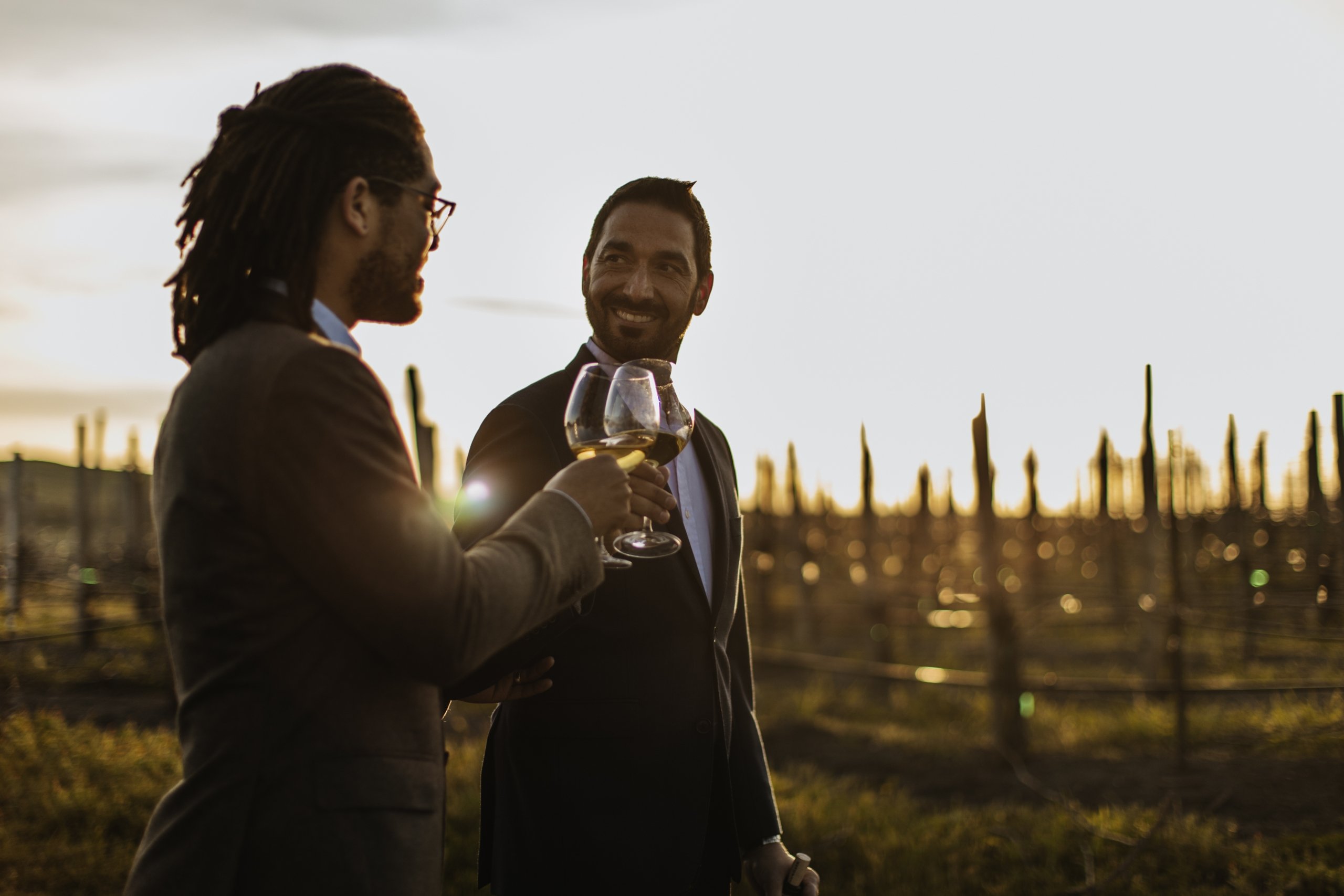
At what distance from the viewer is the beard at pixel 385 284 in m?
→ 1.20

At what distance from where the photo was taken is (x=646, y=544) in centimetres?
154

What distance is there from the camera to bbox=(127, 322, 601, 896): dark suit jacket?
3.28 feet

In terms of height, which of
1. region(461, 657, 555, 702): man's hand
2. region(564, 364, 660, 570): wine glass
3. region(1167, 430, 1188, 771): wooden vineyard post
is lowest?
region(1167, 430, 1188, 771): wooden vineyard post

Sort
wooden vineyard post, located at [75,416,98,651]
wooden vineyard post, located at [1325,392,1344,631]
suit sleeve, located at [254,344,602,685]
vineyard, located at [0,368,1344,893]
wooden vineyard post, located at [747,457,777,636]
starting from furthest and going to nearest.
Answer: wooden vineyard post, located at [747,457,777,636] → wooden vineyard post, located at [75,416,98,651] → wooden vineyard post, located at [1325,392,1344,631] → vineyard, located at [0,368,1344,893] → suit sleeve, located at [254,344,602,685]

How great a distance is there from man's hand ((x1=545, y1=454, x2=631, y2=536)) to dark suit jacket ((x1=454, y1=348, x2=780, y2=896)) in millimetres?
325

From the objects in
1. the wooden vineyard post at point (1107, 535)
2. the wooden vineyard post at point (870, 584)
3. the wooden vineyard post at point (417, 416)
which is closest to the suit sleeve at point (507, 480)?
the wooden vineyard post at point (417, 416)

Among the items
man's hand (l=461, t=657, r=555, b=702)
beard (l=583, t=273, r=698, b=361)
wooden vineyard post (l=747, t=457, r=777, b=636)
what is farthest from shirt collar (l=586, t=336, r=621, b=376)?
wooden vineyard post (l=747, t=457, r=777, b=636)

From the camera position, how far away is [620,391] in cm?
145

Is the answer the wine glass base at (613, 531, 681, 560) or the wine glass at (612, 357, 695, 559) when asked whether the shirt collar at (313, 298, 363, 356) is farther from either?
the wine glass base at (613, 531, 681, 560)

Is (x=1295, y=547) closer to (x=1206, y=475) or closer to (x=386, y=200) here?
(x=1206, y=475)

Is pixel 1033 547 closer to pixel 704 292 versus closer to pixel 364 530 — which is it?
pixel 704 292

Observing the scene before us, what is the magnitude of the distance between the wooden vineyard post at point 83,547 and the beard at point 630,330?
12.6m

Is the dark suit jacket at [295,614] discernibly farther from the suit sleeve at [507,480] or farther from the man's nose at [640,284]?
the man's nose at [640,284]

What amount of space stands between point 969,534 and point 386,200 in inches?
1503
